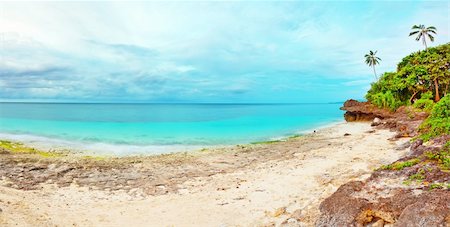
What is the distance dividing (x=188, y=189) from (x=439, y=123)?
54.3 ft

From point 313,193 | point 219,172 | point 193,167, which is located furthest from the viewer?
point 193,167

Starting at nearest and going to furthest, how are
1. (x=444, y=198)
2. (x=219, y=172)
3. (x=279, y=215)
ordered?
(x=444, y=198)
(x=279, y=215)
(x=219, y=172)

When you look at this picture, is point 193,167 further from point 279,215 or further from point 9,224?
point 9,224

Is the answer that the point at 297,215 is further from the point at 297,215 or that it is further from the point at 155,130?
the point at 155,130

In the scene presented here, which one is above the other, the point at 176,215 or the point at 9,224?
the point at 9,224

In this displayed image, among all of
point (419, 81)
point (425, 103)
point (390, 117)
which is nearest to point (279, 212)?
point (425, 103)

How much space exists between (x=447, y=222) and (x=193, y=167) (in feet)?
48.6

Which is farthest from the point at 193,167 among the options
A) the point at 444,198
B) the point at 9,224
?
the point at 444,198

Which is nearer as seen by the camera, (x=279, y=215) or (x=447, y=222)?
(x=447, y=222)

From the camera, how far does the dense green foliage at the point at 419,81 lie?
1507 inches

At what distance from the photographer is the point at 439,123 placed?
18.3 m

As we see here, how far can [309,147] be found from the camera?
2525cm

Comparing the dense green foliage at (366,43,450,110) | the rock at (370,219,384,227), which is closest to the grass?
the rock at (370,219,384,227)

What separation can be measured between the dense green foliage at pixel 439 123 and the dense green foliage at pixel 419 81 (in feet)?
45.8
